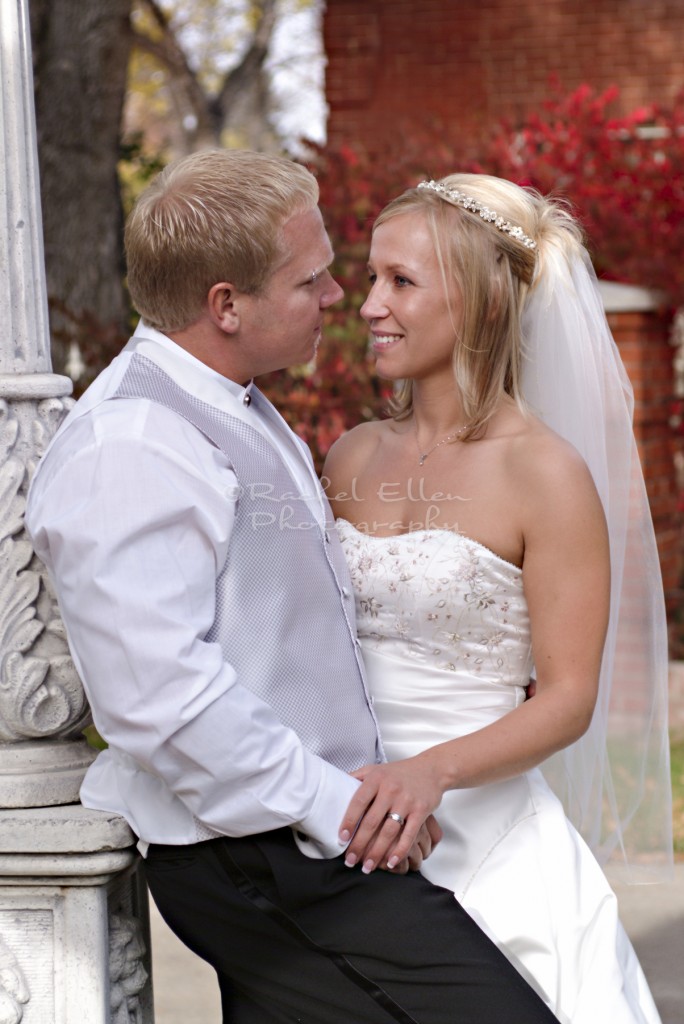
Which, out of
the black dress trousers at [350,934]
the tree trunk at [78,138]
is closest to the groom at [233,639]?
the black dress trousers at [350,934]

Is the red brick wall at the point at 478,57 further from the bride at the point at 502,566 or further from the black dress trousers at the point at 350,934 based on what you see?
the black dress trousers at the point at 350,934

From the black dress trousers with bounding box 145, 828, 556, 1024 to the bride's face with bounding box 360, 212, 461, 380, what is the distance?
1184 millimetres

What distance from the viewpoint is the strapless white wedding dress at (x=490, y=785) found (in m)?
2.70

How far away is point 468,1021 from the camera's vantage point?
2262mm

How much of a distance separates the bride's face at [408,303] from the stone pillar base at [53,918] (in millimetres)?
1228

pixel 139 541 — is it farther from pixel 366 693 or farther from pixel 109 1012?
pixel 109 1012

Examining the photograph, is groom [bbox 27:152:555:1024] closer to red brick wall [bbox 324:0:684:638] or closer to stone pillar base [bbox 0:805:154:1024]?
stone pillar base [bbox 0:805:154:1024]

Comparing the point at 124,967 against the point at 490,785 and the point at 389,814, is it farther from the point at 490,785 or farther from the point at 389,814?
the point at 490,785

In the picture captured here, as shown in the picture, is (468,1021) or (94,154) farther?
(94,154)

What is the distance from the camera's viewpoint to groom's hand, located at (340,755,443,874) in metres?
2.29

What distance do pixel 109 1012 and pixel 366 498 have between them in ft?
4.29

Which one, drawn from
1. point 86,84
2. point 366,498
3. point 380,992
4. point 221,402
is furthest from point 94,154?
point 380,992

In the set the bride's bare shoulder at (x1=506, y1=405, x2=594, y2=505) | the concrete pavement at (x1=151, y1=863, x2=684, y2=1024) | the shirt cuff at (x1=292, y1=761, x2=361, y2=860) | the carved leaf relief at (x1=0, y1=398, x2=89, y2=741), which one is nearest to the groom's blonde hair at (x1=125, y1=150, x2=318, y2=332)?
the carved leaf relief at (x1=0, y1=398, x2=89, y2=741)

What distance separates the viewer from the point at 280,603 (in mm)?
2332
